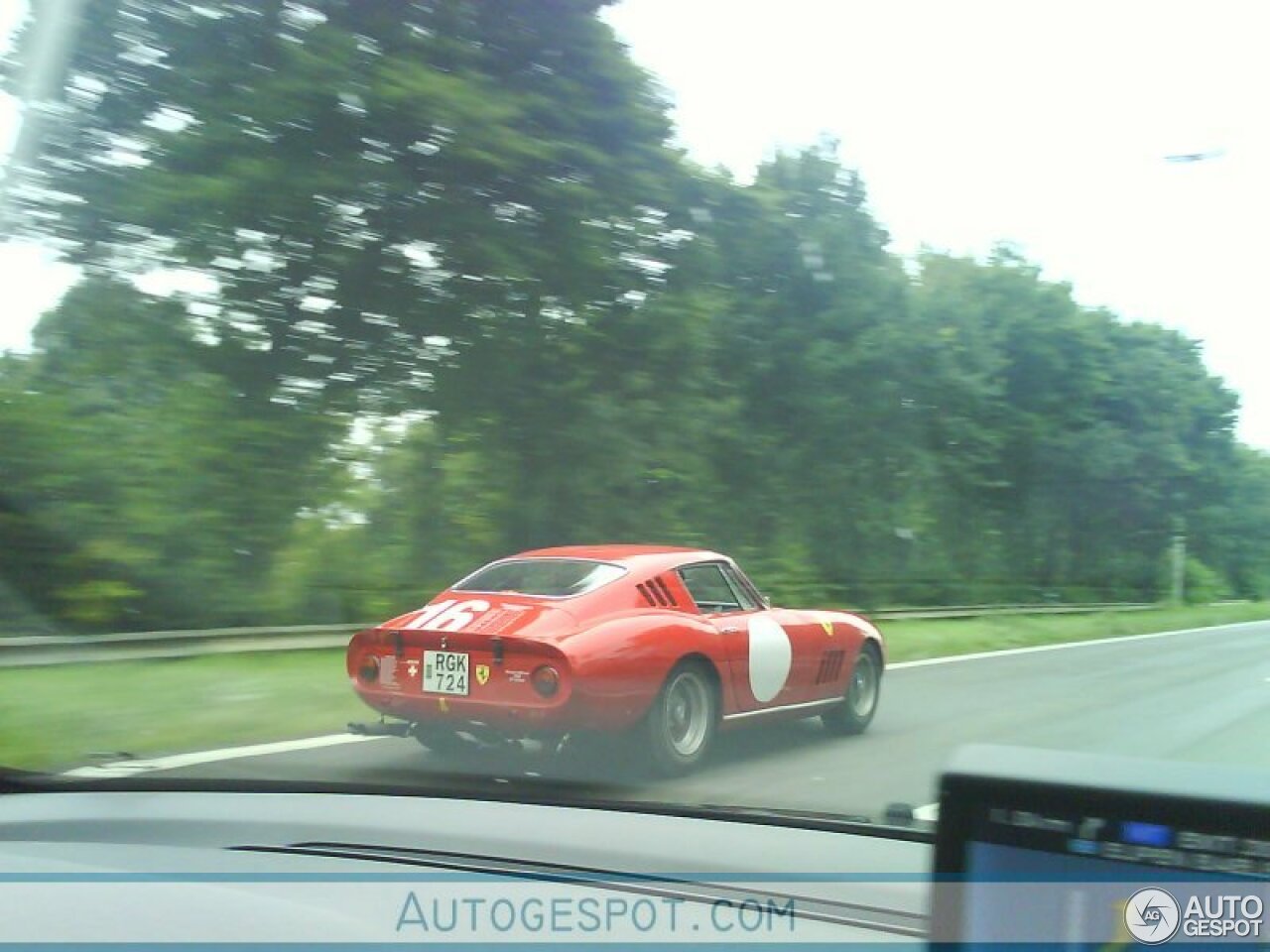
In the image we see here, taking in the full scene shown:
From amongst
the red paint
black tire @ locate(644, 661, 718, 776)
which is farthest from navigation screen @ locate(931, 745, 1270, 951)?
the red paint

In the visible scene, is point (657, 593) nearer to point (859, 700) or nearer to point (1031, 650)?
point (859, 700)

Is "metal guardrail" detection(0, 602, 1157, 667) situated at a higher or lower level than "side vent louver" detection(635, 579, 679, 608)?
lower

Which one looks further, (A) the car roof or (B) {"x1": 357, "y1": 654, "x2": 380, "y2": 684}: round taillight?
(A) the car roof

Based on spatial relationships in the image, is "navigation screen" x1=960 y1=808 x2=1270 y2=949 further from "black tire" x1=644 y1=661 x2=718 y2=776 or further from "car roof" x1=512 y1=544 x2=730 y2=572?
"car roof" x1=512 y1=544 x2=730 y2=572

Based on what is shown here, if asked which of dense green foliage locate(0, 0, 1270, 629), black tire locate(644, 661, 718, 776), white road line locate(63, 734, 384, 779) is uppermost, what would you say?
dense green foliage locate(0, 0, 1270, 629)

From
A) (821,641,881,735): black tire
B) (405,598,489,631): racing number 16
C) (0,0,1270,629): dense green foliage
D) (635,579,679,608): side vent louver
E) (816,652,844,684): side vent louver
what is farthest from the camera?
(816,652,844,684): side vent louver

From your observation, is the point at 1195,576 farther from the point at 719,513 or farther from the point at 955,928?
the point at 955,928

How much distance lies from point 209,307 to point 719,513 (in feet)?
12.2

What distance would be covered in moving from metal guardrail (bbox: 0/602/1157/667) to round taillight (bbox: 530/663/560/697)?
34.7 inches

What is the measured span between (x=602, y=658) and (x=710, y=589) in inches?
26.5

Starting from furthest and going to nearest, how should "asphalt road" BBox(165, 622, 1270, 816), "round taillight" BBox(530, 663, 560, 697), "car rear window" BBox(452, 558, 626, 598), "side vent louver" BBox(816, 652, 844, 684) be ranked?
"side vent louver" BBox(816, 652, 844, 684) < "car rear window" BBox(452, 558, 626, 598) < "round taillight" BBox(530, 663, 560, 697) < "asphalt road" BBox(165, 622, 1270, 816)

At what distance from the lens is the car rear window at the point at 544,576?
509 centimetres

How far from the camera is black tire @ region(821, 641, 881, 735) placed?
5.47 m

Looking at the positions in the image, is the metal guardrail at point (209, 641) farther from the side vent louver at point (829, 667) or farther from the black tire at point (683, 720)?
the black tire at point (683, 720)
